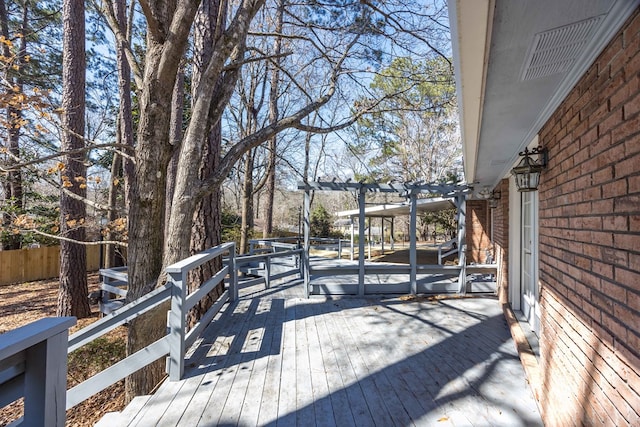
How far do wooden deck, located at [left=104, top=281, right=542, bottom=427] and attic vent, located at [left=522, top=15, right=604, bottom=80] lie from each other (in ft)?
7.85

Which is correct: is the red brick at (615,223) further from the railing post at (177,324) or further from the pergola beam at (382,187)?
the pergola beam at (382,187)

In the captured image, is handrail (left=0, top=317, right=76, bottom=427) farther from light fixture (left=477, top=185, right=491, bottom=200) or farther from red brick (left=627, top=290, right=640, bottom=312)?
light fixture (left=477, top=185, right=491, bottom=200)

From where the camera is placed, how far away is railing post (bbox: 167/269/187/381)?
2619mm

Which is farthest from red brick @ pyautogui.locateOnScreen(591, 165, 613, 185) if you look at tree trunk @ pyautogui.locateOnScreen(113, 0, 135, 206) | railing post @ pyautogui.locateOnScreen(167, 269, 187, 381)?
tree trunk @ pyautogui.locateOnScreen(113, 0, 135, 206)

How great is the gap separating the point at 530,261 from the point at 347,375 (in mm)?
2771

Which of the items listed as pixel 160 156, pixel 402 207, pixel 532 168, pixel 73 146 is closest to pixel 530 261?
pixel 532 168

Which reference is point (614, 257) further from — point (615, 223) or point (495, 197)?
point (495, 197)

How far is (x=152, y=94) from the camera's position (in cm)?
330

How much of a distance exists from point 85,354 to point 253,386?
15.1ft

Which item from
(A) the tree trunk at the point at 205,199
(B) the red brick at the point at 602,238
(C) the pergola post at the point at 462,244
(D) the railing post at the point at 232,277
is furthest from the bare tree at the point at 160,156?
(C) the pergola post at the point at 462,244

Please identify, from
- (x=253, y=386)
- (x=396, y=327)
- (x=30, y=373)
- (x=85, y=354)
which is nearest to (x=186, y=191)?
(x=253, y=386)

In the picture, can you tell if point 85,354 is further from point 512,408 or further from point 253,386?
point 512,408

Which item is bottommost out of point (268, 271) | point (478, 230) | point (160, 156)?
point (268, 271)

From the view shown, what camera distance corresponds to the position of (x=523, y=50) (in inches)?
62.8
